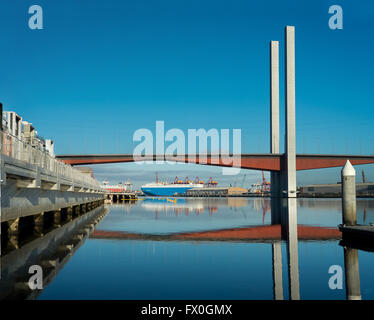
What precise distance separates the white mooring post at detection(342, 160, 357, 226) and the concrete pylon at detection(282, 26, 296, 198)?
160 feet

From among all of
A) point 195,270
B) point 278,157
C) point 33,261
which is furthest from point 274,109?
point 33,261

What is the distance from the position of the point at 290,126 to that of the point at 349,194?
49530mm

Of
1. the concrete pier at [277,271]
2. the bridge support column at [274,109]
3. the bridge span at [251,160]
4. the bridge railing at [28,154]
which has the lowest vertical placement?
the concrete pier at [277,271]

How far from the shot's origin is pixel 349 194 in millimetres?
13211

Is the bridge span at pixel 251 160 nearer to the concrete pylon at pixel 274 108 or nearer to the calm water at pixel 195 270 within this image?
the concrete pylon at pixel 274 108

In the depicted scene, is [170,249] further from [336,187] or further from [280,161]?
[336,187]

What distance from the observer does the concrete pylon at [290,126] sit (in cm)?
6116

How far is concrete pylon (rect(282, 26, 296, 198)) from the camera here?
6116cm

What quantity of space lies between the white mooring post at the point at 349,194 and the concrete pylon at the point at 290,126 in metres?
48.8

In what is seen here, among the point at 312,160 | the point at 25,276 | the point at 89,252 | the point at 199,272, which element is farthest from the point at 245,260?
the point at 312,160

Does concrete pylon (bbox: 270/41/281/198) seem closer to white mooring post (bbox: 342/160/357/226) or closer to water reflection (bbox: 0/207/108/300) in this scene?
white mooring post (bbox: 342/160/357/226)
